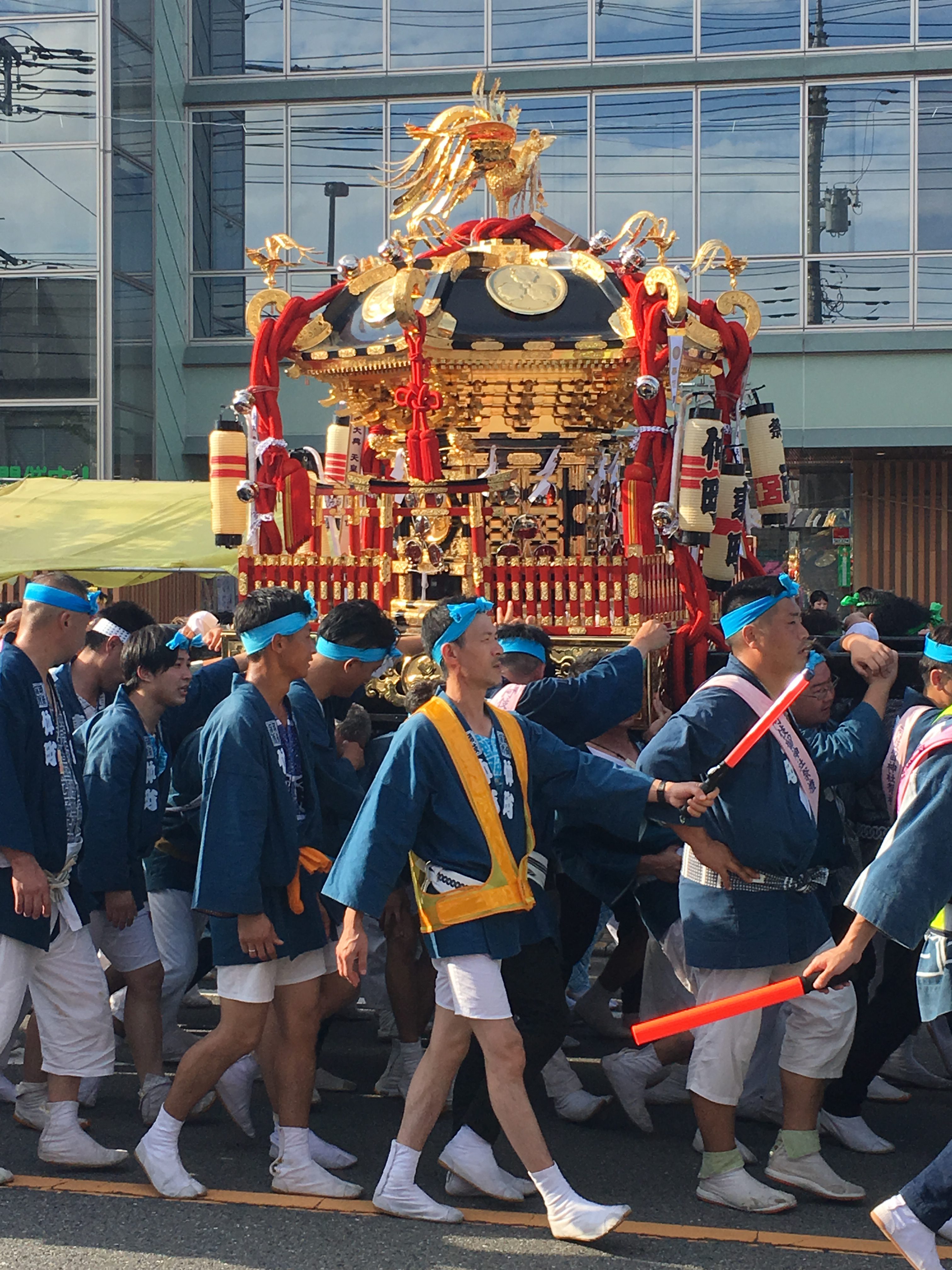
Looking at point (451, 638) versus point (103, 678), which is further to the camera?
point (103, 678)

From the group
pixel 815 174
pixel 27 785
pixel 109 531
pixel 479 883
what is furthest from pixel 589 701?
pixel 815 174

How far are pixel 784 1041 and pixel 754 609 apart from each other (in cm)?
118

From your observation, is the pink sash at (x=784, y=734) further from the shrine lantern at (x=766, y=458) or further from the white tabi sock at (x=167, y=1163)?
the shrine lantern at (x=766, y=458)

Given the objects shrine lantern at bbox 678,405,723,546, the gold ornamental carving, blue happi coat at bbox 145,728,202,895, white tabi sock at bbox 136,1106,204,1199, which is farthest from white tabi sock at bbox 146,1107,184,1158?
the gold ornamental carving

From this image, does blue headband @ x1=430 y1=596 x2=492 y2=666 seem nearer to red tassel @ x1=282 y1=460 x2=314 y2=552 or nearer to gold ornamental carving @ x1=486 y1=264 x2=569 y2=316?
red tassel @ x1=282 y1=460 x2=314 y2=552

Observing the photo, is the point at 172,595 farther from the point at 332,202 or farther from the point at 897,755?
the point at 897,755

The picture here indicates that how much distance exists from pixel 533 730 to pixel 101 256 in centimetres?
1404

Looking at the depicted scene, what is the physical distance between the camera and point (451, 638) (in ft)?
13.1

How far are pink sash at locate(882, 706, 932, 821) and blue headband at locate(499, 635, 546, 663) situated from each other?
1.18m

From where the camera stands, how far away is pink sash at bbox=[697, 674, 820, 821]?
3990mm

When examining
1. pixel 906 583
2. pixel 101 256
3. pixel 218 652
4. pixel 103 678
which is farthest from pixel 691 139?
pixel 103 678

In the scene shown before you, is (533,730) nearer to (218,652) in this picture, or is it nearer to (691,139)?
(218,652)

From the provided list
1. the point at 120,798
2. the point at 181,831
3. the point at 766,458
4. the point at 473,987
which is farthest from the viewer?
the point at 766,458

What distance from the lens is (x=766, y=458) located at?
325 inches
